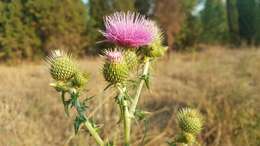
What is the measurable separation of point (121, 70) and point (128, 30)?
163 mm

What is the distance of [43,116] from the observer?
266 inches

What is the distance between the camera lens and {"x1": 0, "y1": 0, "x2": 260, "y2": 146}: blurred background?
223 inches

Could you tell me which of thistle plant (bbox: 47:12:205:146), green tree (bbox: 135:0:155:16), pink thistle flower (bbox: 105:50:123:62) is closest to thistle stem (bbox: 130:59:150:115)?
thistle plant (bbox: 47:12:205:146)

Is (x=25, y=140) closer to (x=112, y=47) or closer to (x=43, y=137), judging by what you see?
(x=43, y=137)

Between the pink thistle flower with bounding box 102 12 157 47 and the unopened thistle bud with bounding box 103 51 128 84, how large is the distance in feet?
0.19

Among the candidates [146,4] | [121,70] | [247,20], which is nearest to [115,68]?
[121,70]

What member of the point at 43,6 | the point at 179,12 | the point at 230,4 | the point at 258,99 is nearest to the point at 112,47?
the point at 258,99

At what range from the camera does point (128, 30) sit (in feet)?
6.26

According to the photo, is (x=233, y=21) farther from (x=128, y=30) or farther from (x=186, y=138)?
(x=128, y=30)

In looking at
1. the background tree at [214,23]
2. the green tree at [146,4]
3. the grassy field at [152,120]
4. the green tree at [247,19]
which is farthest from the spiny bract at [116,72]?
the background tree at [214,23]

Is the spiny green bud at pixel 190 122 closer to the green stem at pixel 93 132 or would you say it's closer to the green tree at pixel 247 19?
the green stem at pixel 93 132

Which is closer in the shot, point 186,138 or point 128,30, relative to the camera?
point 128,30

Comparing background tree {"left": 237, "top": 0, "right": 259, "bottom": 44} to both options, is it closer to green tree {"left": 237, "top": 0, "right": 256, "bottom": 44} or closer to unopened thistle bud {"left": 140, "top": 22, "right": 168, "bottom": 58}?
green tree {"left": 237, "top": 0, "right": 256, "bottom": 44}

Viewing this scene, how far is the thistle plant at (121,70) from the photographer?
1.82m
